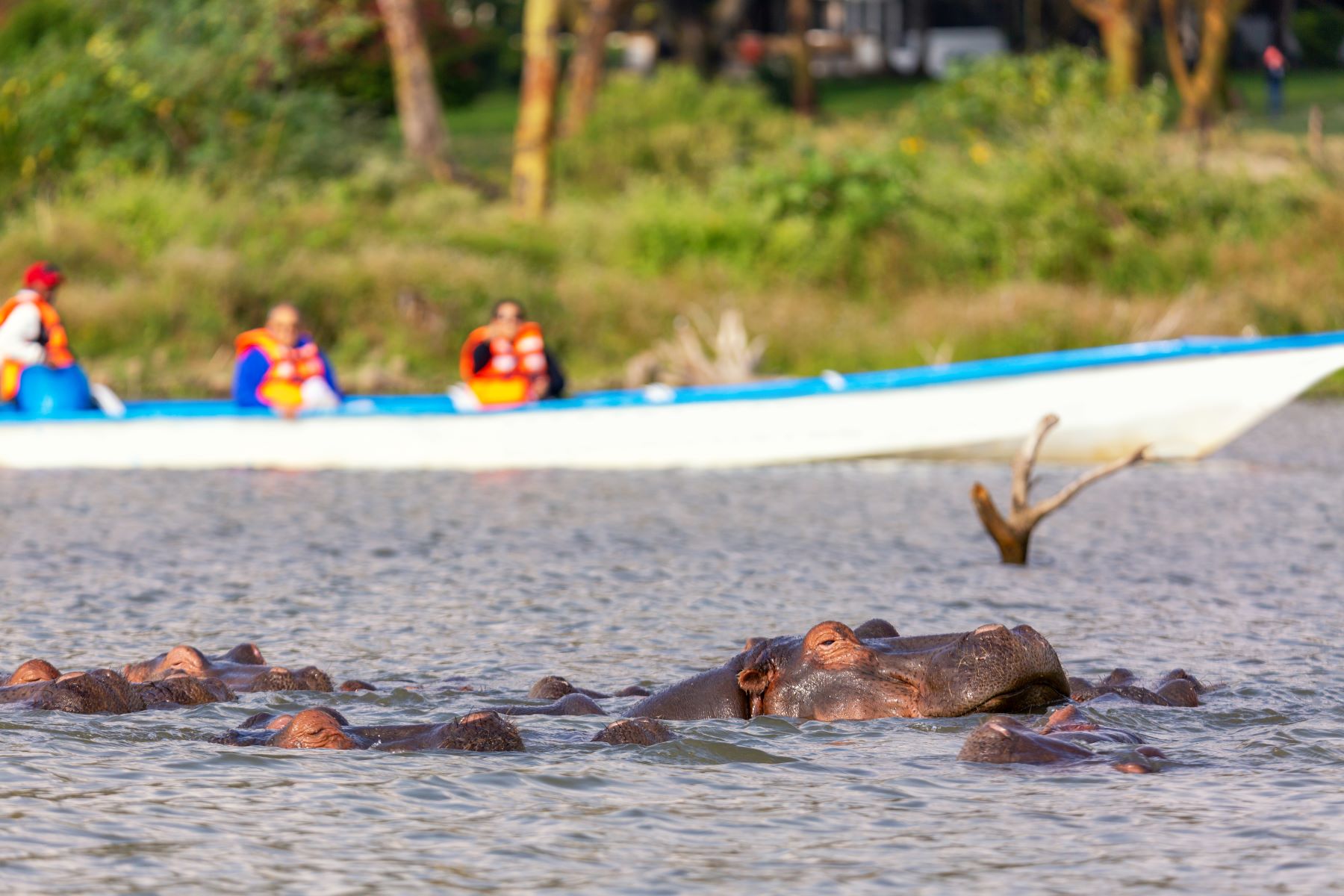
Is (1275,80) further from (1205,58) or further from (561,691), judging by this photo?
(561,691)

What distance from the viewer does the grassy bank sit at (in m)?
24.7

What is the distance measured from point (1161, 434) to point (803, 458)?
2.90 metres

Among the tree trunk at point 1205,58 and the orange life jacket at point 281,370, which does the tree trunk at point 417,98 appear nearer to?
the tree trunk at point 1205,58

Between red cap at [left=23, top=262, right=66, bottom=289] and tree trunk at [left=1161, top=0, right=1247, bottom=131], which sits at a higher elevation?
tree trunk at [left=1161, top=0, right=1247, bottom=131]

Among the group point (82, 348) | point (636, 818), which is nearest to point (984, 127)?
point (82, 348)

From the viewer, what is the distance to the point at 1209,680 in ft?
30.0

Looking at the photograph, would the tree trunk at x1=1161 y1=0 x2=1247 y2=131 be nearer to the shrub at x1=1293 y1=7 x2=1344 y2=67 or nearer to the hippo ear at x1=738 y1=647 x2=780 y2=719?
the shrub at x1=1293 y1=7 x2=1344 y2=67

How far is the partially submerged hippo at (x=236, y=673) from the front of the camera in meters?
8.76

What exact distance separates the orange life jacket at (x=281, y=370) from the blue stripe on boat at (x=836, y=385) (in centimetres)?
18

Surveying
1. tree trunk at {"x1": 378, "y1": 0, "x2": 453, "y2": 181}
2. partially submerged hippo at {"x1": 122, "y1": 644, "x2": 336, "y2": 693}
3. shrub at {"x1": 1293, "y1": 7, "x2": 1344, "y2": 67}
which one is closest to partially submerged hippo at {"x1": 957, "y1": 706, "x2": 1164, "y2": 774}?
partially submerged hippo at {"x1": 122, "y1": 644, "x2": 336, "y2": 693}

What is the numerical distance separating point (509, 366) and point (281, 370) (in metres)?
1.85

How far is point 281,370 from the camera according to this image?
18.1 metres

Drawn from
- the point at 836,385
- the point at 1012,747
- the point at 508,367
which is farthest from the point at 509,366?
the point at 1012,747

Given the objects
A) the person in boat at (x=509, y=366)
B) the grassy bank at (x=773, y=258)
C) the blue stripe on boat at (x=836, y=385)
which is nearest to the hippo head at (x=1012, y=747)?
the blue stripe on boat at (x=836, y=385)
